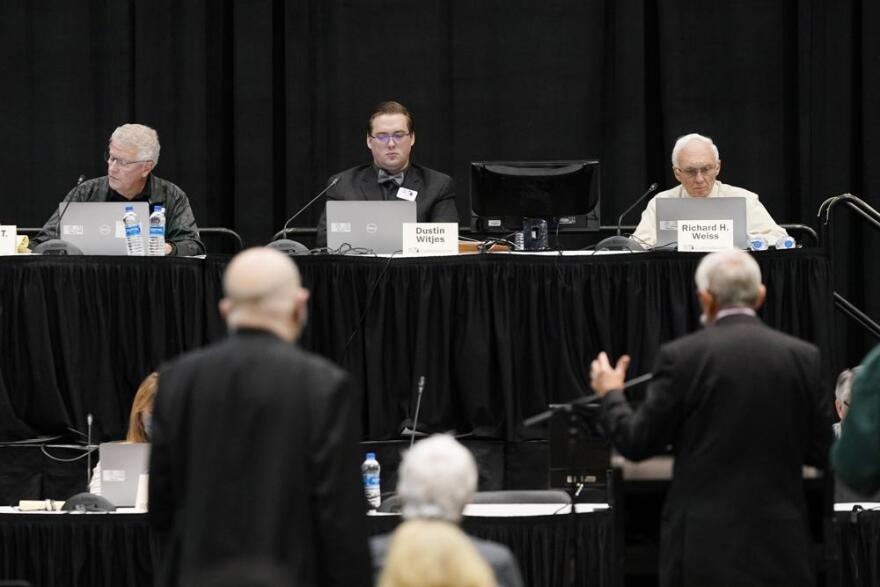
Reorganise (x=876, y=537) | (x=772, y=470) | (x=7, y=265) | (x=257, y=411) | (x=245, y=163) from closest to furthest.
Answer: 1. (x=257, y=411)
2. (x=772, y=470)
3. (x=876, y=537)
4. (x=7, y=265)
5. (x=245, y=163)

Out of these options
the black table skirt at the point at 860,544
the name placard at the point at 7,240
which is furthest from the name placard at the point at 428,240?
the black table skirt at the point at 860,544

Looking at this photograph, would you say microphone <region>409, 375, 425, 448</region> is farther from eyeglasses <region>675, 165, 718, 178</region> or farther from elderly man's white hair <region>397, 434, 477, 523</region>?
elderly man's white hair <region>397, 434, 477, 523</region>

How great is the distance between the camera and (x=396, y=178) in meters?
7.84

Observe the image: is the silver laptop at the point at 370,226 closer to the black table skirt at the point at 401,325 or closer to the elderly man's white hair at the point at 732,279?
the black table skirt at the point at 401,325

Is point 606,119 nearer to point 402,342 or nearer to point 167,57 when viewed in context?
point 167,57

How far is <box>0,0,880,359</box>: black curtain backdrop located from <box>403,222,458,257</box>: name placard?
10.5 ft

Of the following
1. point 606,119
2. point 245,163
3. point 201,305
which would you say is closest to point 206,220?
point 245,163

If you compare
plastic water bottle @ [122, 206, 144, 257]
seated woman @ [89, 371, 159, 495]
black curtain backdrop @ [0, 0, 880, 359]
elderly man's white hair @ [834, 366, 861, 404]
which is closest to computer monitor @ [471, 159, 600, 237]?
elderly man's white hair @ [834, 366, 861, 404]

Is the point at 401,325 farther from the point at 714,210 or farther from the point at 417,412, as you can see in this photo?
the point at 714,210

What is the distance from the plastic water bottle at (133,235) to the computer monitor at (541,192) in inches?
62.0

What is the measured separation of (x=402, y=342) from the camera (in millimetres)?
6586

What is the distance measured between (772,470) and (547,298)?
7.72 feet

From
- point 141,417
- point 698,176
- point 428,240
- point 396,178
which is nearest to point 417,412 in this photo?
point 428,240

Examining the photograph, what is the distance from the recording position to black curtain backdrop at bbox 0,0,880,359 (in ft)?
31.8
